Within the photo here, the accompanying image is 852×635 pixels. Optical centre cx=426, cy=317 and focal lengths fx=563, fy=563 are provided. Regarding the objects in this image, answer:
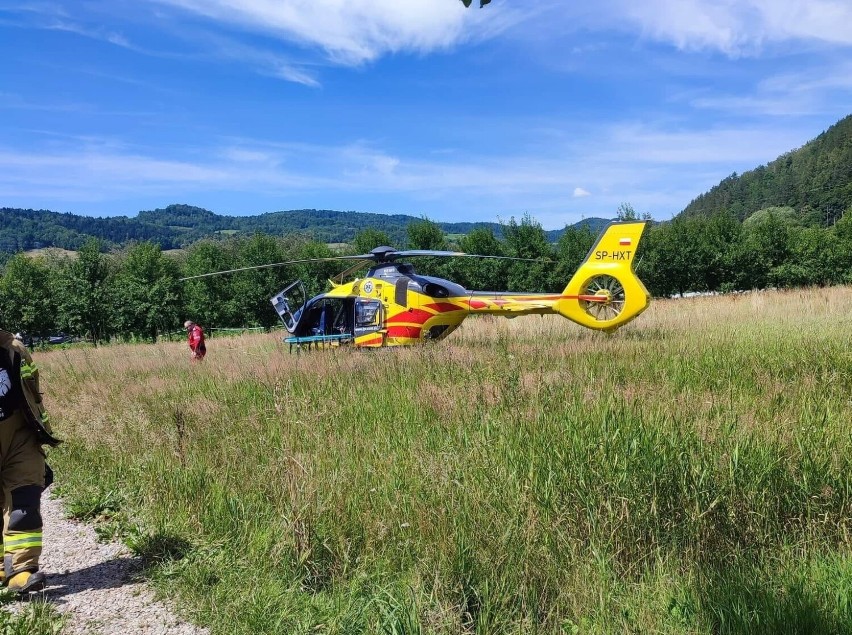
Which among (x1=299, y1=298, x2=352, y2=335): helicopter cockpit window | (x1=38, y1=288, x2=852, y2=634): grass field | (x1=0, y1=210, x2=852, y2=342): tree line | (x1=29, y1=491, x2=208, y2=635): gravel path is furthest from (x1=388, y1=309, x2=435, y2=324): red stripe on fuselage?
(x1=0, y1=210, x2=852, y2=342): tree line

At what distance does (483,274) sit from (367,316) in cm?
2731

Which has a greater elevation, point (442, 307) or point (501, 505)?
point (442, 307)

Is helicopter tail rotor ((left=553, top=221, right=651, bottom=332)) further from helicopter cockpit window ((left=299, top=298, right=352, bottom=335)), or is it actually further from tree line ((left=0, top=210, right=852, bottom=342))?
tree line ((left=0, top=210, right=852, bottom=342))

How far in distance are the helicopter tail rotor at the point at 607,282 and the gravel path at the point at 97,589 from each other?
352 inches

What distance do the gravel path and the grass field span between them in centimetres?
13

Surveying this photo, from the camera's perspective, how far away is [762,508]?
362 cm

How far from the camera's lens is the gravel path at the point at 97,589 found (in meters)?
3.20

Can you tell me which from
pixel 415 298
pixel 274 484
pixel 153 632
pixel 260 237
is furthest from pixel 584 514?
pixel 260 237

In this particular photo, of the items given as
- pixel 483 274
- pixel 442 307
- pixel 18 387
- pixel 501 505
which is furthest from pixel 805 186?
pixel 18 387

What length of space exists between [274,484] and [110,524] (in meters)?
1.48

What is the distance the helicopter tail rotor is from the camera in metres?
11.0

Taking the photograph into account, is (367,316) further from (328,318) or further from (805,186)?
(805,186)

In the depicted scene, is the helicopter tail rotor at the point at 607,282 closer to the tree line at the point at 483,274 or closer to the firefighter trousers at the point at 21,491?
the firefighter trousers at the point at 21,491

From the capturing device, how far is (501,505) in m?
3.71
